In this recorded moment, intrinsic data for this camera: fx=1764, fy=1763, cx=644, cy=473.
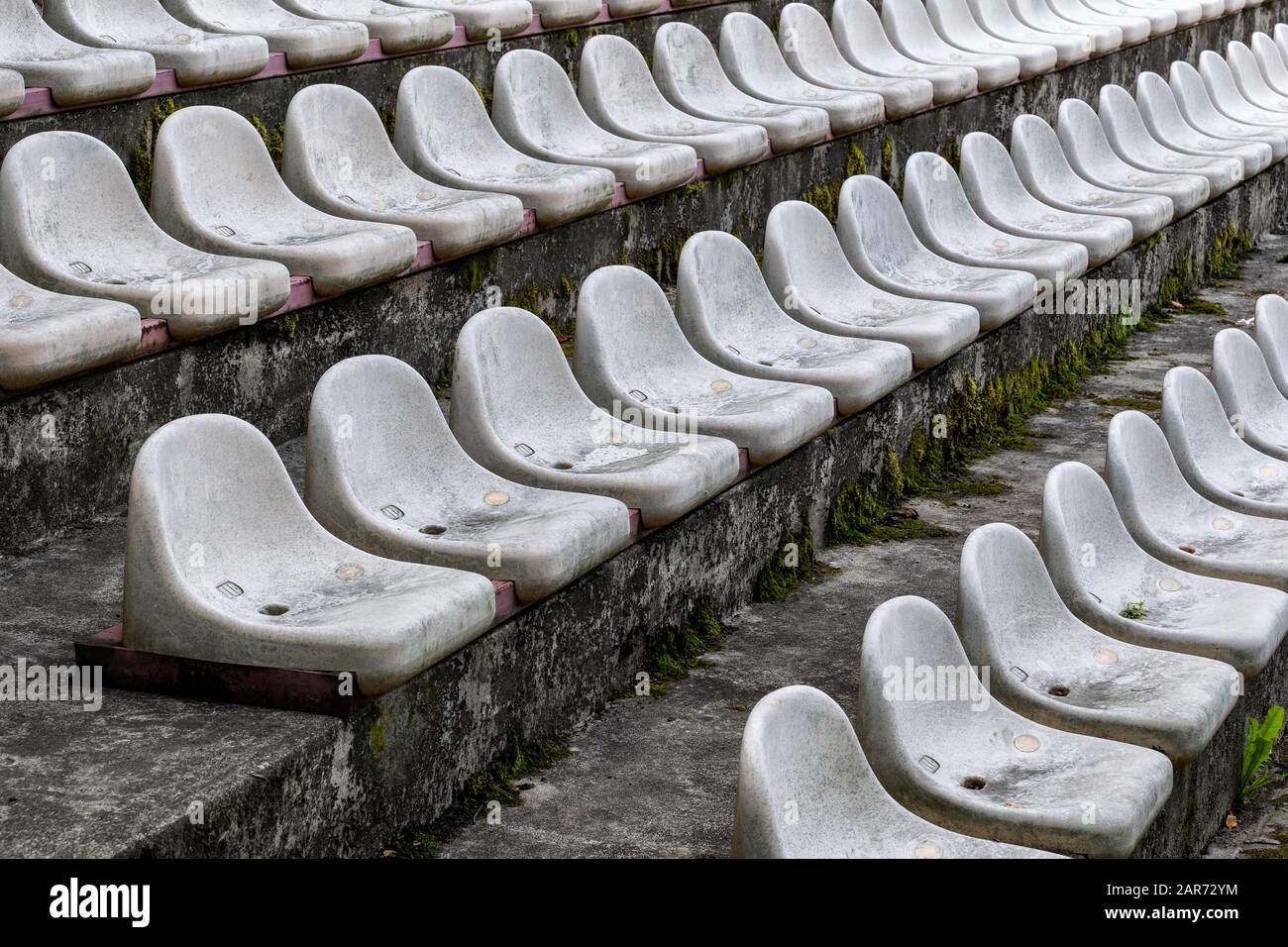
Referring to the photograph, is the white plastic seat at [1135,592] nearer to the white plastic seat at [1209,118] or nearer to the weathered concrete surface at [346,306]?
the weathered concrete surface at [346,306]

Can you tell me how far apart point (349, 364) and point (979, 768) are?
1036 millimetres

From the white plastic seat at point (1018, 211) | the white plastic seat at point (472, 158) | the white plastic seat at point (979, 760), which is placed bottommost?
the white plastic seat at point (979, 760)

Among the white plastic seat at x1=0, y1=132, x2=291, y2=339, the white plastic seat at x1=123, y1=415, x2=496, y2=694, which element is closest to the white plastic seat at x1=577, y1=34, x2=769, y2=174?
the white plastic seat at x1=0, y1=132, x2=291, y2=339

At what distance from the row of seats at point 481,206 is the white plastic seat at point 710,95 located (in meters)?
0.07

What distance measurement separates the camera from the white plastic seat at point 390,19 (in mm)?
3959

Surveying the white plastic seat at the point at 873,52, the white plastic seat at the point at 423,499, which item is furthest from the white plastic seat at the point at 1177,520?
the white plastic seat at the point at 873,52

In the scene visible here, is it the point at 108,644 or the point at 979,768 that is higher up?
the point at 108,644

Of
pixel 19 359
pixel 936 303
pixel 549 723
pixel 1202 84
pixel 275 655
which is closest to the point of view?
pixel 275 655

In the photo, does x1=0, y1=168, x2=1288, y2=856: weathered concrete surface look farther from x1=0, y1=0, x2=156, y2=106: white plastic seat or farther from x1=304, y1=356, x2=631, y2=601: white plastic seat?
x1=0, y1=0, x2=156, y2=106: white plastic seat

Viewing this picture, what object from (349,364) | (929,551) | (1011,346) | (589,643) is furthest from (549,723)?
(1011,346)

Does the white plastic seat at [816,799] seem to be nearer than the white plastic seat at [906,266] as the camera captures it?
Yes

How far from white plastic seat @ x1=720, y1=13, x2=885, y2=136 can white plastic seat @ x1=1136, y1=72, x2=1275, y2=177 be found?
1500 mm

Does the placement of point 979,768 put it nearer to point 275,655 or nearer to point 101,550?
point 275,655

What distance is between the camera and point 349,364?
252cm
